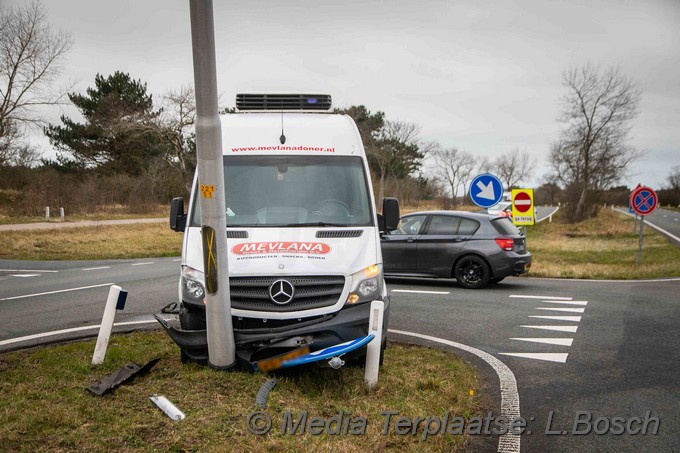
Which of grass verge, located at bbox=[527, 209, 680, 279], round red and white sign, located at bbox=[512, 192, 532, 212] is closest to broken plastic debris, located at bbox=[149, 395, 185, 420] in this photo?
grass verge, located at bbox=[527, 209, 680, 279]

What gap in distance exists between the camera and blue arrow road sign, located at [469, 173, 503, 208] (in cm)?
1543

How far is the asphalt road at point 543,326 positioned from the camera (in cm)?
497

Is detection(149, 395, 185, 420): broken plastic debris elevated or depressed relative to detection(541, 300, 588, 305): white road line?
elevated

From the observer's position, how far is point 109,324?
5832 mm

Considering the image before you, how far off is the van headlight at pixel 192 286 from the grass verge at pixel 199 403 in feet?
2.12

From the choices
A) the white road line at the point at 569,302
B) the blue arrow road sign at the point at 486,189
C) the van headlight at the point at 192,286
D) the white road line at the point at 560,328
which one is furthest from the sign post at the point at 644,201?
the van headlight at the point at 192,286

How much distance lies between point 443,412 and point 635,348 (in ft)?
12.2

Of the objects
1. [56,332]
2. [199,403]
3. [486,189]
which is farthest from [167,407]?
[486,189]

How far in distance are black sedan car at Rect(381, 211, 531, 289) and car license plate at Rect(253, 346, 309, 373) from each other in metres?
8.38

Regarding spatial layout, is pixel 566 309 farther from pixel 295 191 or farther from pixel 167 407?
pixel 167 407

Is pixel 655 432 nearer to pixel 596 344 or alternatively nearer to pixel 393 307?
pixel 596 344

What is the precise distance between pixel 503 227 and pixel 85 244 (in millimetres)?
16773

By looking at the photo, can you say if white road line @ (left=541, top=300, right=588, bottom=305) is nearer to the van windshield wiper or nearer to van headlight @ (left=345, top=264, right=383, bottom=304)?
the van windshield wiper

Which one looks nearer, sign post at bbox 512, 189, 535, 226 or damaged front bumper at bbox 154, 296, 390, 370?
damaged front bumper at bbox 154, 296, 390, 370
